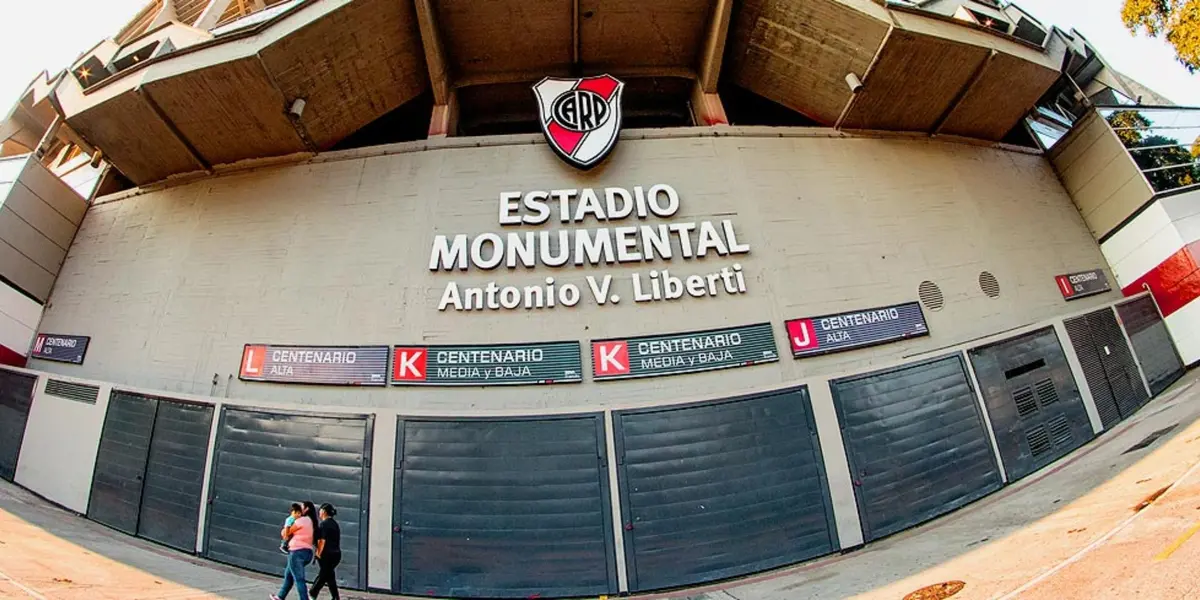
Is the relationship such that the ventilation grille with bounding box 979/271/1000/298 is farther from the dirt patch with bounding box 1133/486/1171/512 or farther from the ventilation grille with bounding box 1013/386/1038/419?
the dirt patch with bounding box 1133/486/1171/512

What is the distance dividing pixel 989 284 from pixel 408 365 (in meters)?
12.1

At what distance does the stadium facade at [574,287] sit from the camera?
808cm

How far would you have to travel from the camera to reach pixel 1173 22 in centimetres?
931

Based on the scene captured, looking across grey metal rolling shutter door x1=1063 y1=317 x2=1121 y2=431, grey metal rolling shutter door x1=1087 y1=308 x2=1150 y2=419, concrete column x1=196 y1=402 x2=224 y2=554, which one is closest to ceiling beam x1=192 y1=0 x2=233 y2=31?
concrete column x1=196 y1=402 x2=224 y2=554

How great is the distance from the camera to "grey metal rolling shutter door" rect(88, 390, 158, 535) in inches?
343

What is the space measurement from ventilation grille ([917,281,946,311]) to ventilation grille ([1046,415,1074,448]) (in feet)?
9.83

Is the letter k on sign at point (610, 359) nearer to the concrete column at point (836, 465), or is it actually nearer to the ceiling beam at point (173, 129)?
the concrete column at point (836, 465)

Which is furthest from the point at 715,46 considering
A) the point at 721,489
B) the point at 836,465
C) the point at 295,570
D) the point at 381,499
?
the point at 295,570

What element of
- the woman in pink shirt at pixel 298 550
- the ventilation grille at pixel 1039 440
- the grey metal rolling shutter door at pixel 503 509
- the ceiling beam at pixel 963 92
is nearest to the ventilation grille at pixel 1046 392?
the ventilation grille at pixel 1039 440

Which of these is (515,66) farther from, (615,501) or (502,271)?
(615,501)

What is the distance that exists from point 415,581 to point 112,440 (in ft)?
22.0

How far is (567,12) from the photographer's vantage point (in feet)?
36.8

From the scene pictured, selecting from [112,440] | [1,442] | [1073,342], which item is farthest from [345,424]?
[1073,342]

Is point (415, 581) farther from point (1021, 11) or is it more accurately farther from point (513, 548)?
point (1021, 11)
